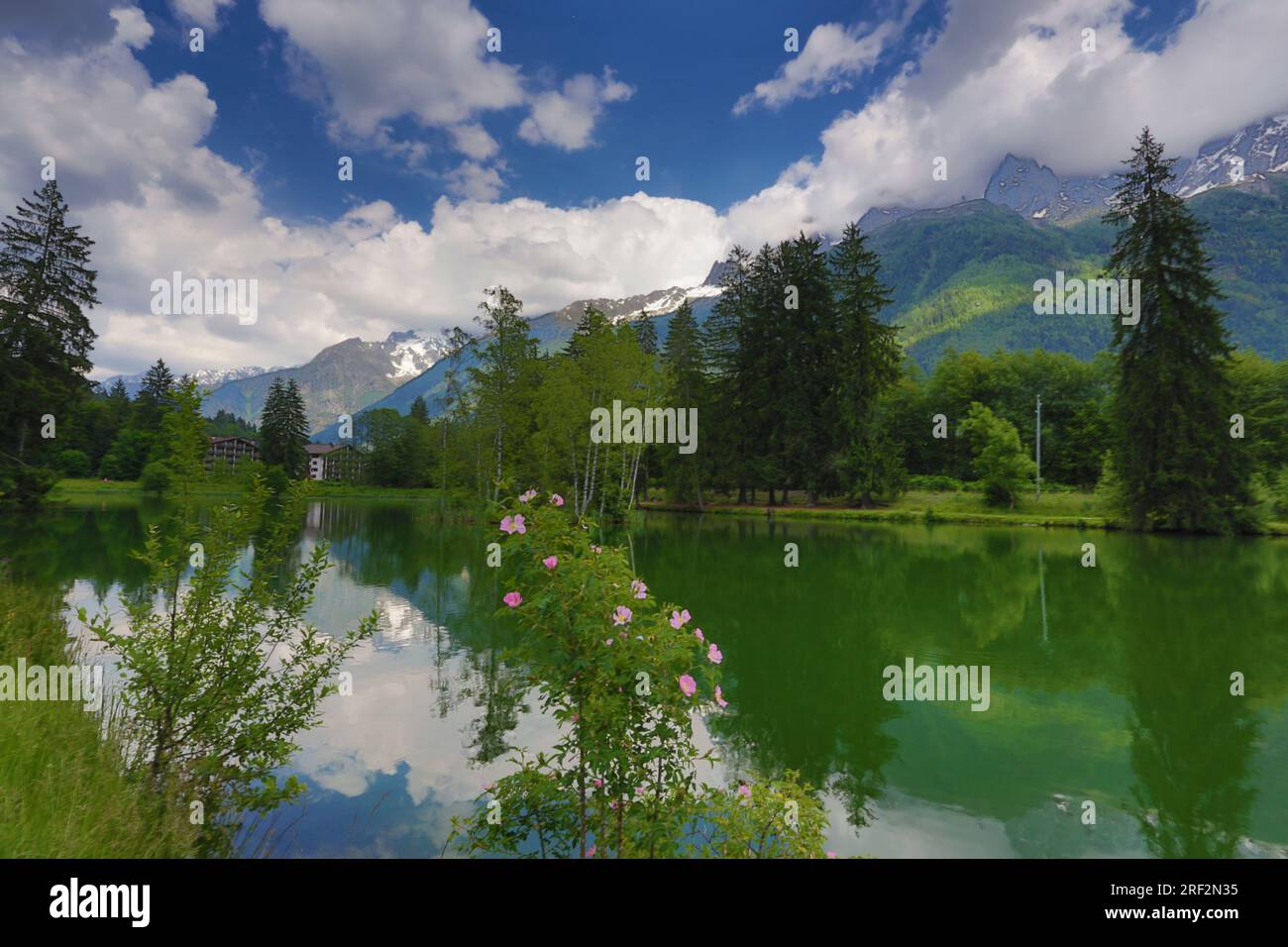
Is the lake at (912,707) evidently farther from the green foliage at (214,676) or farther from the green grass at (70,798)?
the green grass at (70,798)

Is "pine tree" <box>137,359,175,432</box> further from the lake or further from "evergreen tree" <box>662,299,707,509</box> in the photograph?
the lake

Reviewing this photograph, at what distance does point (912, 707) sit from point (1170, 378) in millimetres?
34310

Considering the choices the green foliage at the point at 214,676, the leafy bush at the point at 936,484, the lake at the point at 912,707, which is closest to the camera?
the green foliage at the point at 214,676

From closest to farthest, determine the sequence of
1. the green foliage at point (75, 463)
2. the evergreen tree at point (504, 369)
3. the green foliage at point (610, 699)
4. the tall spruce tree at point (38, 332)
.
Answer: the green foliage at point (610, 699), the tall spruce tree at point (38, 332), the evergreen tree at point (504, 369), the green foliage at point (75, 463)

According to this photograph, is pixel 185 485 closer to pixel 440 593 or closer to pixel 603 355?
pixel 440 593

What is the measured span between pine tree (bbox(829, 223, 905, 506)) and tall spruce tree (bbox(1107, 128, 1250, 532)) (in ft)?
50.0

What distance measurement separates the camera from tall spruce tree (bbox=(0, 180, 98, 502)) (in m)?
Answer: 29.4

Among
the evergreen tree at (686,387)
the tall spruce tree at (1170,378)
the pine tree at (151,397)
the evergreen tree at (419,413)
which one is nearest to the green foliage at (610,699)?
the tall spruce tree at (1170,378)

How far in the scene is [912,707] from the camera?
8.64 meters

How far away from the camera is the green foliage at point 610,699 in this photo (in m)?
3.43

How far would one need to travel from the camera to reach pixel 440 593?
17.3 m

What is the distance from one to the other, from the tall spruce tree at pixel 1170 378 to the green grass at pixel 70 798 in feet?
134

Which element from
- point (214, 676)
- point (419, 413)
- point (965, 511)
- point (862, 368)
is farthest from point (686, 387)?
point (419, 413)
